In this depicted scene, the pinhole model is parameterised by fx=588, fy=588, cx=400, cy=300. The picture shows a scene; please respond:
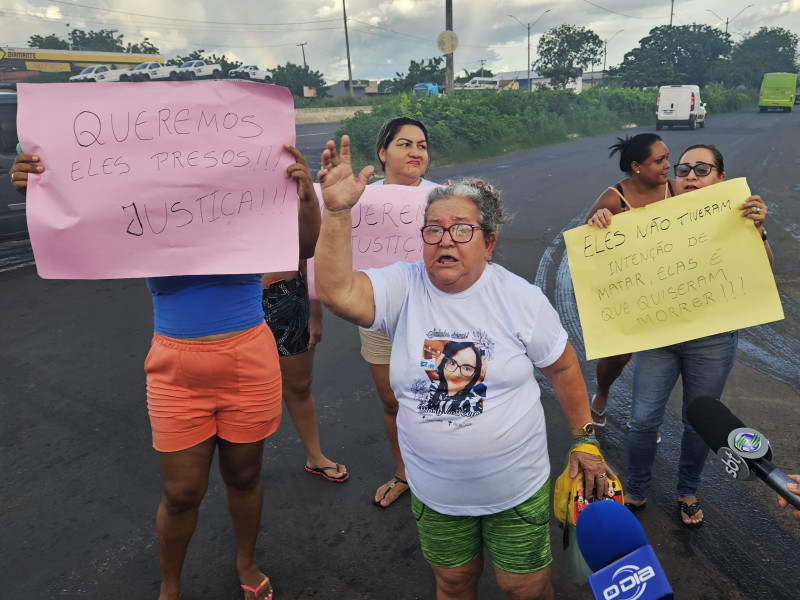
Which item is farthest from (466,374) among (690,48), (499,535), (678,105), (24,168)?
(690,48)

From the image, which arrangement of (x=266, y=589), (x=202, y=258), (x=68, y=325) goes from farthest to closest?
(x=68, y=325) < (x=266, y=589) < (x=202, y=258)

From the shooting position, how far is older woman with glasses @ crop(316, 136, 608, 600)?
6.35 feet

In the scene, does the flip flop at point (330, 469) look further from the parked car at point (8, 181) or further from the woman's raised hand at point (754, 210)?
the parked car at point (8, 181)

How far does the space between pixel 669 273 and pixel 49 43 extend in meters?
72.8

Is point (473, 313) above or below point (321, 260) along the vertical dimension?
below

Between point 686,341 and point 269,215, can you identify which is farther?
point 686,341

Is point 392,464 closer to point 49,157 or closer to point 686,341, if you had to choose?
point 686,341

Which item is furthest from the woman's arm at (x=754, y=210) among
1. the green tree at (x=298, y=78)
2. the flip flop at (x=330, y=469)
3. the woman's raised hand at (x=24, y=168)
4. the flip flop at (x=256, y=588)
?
the green tree at (x=298, y=78)

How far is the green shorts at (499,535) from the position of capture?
80.1 inches

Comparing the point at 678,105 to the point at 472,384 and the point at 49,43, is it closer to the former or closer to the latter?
the point at 472,384

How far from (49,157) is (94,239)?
1.03ft

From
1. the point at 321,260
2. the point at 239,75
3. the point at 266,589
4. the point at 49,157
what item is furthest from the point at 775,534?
the point at 239,75

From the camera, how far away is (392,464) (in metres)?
3.75

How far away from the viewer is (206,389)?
2307 mm
